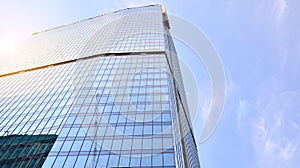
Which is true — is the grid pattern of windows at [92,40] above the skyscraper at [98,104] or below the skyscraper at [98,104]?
above

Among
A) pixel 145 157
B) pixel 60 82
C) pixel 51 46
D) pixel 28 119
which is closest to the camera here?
pixel 145 157

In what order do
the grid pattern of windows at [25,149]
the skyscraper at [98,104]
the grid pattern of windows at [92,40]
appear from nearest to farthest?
the skyscraper at [98,104]
the grid pattern of windows at [25,149]
the grid pattern of windows at [92,40]

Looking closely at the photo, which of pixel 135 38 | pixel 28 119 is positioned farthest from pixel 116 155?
pixel 135 38

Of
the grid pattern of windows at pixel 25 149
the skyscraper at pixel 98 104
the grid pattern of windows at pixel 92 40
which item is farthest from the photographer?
the grid pattern of windows at pixel 92 40

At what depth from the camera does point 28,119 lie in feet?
127

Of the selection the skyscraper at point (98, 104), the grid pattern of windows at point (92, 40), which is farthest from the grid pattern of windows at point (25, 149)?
the grid pattern of windows at point (92, 40)

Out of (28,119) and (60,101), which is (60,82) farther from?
(28,119)

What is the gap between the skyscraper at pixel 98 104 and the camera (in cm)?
2984

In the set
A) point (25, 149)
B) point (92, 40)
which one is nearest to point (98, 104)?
point (25, 149)

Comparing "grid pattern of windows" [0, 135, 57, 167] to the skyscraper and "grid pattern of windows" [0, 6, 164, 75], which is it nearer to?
the skyscraper

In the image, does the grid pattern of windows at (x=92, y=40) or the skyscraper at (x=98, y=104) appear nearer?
the skyscraper at (x=98, y=104)

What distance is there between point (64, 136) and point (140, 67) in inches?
776

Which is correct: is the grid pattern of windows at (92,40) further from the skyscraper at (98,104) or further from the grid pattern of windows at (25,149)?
the grid pattern of windows at (25,149)

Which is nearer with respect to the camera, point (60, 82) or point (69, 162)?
point (69, 162)
